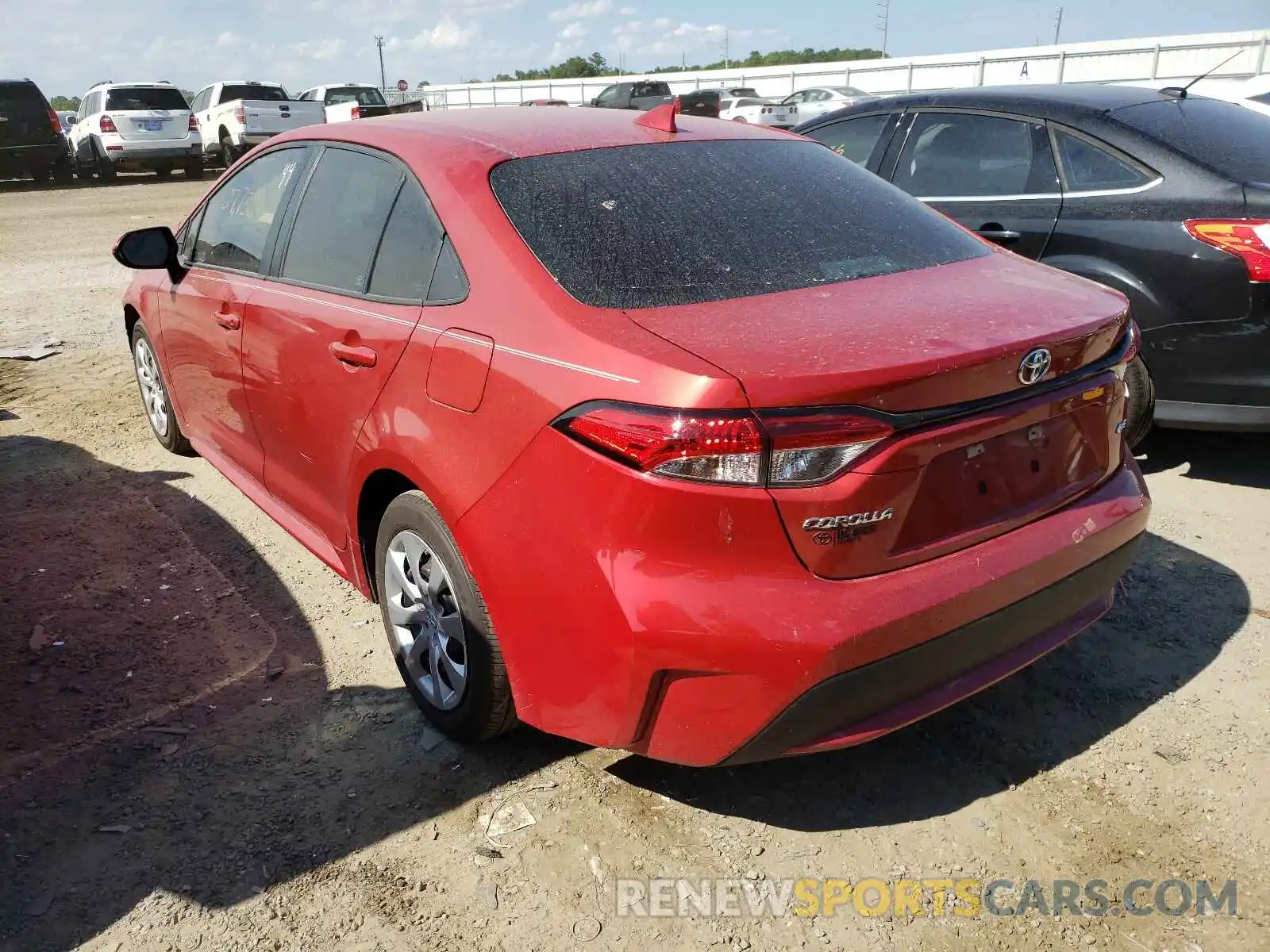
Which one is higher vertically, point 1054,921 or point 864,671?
point 864,671

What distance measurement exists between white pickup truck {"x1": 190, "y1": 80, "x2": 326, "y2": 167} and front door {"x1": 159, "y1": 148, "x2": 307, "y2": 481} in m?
20.3

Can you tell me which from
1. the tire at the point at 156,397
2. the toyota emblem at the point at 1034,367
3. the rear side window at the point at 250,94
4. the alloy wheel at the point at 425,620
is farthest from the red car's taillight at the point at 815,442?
the rear side window at the point at 250,94

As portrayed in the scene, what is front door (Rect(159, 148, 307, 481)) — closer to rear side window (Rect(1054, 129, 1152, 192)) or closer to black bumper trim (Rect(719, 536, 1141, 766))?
black bumper trim (Rect(719, 536, 1141, 766))

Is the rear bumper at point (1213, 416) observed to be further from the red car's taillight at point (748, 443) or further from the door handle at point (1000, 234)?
the red car's taillight at point (748, 443)

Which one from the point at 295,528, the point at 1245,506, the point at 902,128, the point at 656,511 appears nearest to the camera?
the point at 656,511

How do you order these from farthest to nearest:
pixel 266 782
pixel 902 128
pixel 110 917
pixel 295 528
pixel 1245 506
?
pixel 902 128 → pixel 1245 506 → pixel 295 528 → pixel 266 782 → pixel 110 917

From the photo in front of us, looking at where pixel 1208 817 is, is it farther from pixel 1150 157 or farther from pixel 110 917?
pixel 1150 157

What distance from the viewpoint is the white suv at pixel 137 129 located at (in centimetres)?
2041

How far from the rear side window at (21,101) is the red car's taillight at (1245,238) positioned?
72.3ft

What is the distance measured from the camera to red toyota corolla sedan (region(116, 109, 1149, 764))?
2051mm

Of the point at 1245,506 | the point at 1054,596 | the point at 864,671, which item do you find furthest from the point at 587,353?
the point at 1245,506

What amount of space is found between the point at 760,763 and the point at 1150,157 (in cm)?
343

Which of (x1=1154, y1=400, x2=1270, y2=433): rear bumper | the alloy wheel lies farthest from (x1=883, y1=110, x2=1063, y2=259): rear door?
the alloy wheel

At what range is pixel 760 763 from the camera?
282 centimetres
